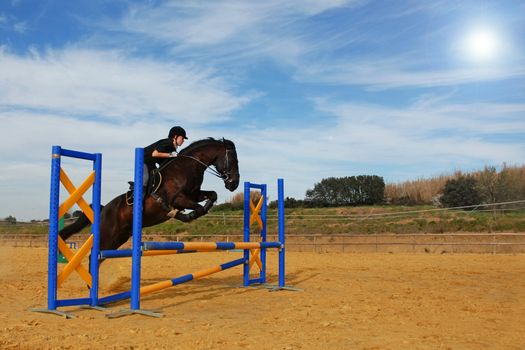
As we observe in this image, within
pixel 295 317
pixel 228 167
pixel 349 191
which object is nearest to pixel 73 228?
pixel 228 167

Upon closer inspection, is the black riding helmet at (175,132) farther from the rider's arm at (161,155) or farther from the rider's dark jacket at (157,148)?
the rider's arm at (161,155)

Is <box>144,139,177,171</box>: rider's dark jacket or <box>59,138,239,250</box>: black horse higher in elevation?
<box>144,139,177,171</box>: rider's dark jacket

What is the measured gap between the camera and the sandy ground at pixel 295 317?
3545 millimetres

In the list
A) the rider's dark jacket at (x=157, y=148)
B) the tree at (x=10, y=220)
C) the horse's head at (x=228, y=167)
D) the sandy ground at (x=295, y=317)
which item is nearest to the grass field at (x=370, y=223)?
the tree at (x=10, y=220)

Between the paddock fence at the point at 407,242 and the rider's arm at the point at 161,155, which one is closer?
the rider's arm at the point at 161,155

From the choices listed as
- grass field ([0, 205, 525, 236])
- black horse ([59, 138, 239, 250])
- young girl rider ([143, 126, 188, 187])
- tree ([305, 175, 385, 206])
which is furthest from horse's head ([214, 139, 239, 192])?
tree ([305, 175, 385, 206])

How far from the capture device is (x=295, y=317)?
15.3 ft

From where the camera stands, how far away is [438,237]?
17109mm

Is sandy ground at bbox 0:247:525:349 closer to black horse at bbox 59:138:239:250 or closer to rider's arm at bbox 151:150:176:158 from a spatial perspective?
black horse at bbox 59:138:239:250

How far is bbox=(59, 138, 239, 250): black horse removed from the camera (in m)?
5.64

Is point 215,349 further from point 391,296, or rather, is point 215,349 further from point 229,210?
point 229,210

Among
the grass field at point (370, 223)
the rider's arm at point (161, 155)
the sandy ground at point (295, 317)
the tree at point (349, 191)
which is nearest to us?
the sandy ground at point (295, 317)

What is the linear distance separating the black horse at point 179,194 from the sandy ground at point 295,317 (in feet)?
3.04

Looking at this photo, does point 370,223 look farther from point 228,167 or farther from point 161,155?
point 161,155
